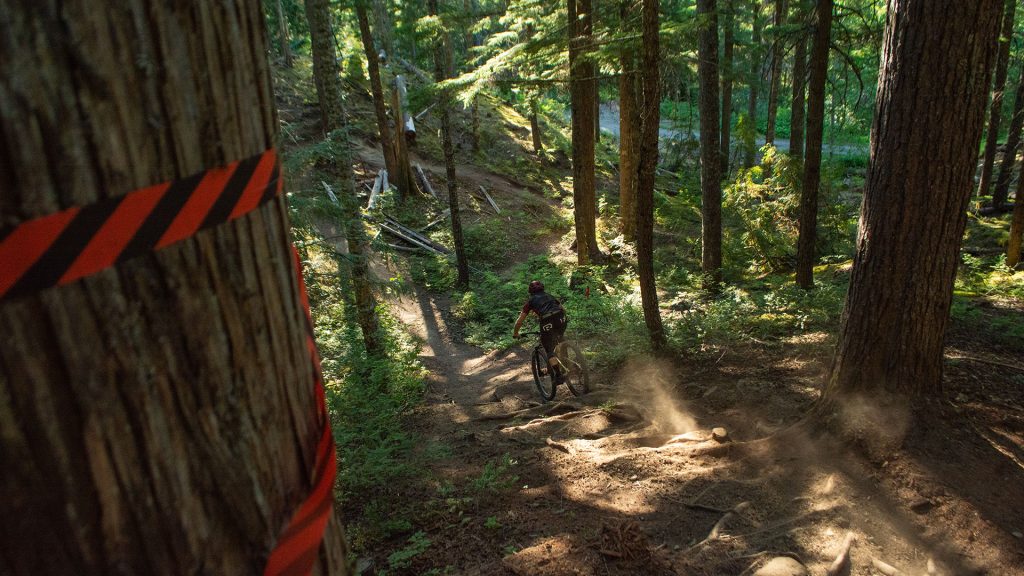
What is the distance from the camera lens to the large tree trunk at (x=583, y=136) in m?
13.1

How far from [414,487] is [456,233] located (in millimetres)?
12033

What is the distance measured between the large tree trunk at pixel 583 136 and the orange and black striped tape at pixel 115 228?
12.4 m

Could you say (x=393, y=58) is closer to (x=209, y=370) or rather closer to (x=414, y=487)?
(x=414, y=487)

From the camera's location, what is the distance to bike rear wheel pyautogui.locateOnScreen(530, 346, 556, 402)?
29.0ft

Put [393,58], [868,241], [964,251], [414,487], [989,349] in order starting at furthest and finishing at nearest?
[393,58], [964,251], [989,349], [414,487], [868,241]

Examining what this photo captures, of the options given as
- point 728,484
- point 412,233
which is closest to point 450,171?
point 412,233

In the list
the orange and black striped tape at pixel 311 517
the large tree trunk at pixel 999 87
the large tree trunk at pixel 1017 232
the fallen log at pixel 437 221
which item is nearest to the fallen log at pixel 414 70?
the fallen log at pixel 437 221

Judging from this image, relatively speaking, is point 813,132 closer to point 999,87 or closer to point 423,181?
point 999,87

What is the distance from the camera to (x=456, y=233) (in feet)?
55.5

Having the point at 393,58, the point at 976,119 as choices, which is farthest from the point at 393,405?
the point at 393,58

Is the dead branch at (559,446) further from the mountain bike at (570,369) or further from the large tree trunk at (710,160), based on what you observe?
the large tree trunk at (710,160)

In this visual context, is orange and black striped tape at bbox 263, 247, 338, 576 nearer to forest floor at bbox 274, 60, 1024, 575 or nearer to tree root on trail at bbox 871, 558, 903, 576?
forest floor at bbox 274, 60, 1024, 575

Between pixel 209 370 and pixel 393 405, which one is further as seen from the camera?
pixel 393 405

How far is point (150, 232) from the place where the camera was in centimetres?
90
